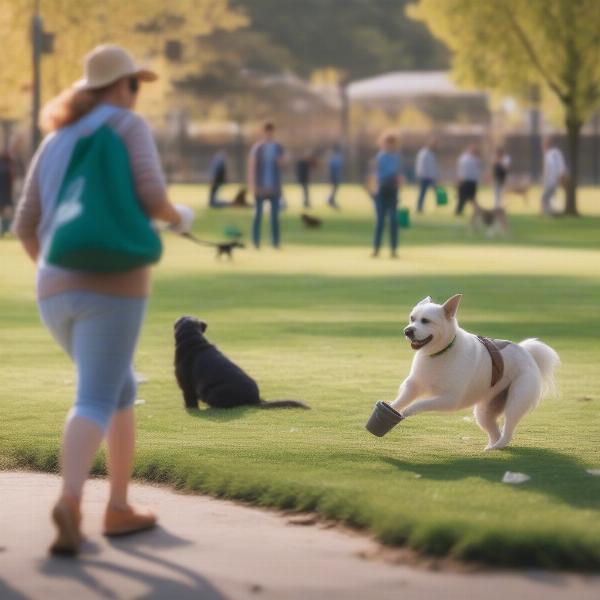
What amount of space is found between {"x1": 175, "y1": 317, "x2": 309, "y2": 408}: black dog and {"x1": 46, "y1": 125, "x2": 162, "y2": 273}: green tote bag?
398 cm

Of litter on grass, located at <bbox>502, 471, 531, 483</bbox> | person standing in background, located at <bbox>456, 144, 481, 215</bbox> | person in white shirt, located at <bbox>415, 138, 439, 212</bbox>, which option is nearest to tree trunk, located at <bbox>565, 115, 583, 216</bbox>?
person standing in background, located at <bbox>456, 144, 481, 215</bbox>

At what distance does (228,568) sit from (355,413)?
14.1 ft

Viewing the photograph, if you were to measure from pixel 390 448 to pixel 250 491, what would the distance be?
4.82 ft

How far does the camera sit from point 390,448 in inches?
355

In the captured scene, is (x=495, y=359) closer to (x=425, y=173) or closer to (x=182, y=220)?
(x=182, y=220)

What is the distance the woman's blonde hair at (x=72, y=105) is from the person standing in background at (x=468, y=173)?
109 ft

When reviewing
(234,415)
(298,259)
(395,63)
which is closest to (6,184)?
(298,259)

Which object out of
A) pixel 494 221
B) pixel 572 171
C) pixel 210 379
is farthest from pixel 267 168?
pixel 210 379

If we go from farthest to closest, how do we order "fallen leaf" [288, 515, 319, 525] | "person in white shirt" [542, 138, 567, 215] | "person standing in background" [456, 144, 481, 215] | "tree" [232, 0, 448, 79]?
"tree" [232, 0, 448, 79], "person in white shirt" [542, 138, 567, 215], "person standing in background" [456, 144, 481, 215], "fallen leaf" [288, 515, 319, 525]

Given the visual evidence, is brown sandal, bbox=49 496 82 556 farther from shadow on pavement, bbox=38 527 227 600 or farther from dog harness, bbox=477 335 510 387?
dog harness, bbox=477 335 510 387

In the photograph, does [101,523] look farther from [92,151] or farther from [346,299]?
[346,299]

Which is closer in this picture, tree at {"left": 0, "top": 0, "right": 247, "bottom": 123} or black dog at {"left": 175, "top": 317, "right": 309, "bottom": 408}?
black dog at {"left": 175, "top": 317, "right": 309, "bottom": 408}

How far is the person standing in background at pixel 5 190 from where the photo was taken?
35312mm

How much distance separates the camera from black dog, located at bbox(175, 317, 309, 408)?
10.5 metres
